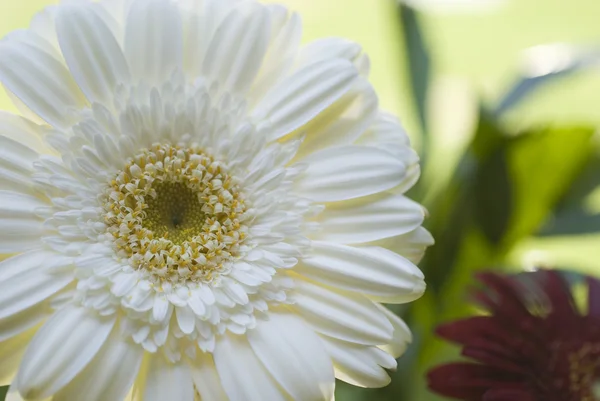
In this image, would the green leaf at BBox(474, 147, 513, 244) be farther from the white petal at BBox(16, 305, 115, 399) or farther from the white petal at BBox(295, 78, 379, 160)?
the white petal at BBox(16, 305, 115, 399)

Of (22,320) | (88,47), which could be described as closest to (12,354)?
(22,320)

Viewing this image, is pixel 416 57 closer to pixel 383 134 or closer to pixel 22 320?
pixel 383 134

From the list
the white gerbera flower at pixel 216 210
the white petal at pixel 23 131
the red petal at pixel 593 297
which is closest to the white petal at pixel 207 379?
the white gerbera flower at pixel 216 210

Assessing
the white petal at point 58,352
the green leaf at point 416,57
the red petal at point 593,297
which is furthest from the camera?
the green leaf at point 416,57

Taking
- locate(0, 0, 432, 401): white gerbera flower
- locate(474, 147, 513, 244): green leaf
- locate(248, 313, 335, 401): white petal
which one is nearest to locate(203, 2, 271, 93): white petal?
locate(0, 0, 432, 401): white gerbera flower

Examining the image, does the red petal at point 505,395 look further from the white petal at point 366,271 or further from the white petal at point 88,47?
the white petal at point 88,47

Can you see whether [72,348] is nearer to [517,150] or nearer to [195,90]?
[195,90]
